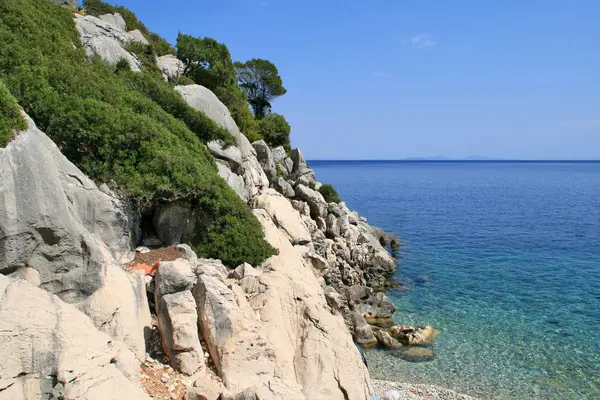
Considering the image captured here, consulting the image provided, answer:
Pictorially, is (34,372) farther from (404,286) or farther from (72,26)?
(404,286)

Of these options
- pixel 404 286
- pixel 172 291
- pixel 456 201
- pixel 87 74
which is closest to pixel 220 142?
pixel 87 74

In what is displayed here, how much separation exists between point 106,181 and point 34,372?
991cm

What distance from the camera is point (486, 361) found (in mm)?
22656

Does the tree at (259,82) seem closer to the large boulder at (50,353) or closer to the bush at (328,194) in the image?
the bush at (328,194)

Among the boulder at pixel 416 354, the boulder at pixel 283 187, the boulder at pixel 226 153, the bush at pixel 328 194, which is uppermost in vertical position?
the boulder at pixel 226 153

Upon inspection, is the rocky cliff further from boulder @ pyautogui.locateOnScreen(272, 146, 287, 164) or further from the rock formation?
boulder @ pyautogui.locateOnScreen(272, 146, 287, 164)

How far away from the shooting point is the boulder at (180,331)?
41.4 ft

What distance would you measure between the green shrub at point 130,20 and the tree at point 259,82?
14559 millimetres

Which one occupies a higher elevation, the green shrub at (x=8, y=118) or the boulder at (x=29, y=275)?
the green shrub at (x=8, y=118)

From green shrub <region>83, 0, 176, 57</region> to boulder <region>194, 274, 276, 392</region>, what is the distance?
29.4m

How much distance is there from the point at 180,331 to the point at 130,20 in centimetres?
3838

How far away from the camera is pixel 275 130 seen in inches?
1769

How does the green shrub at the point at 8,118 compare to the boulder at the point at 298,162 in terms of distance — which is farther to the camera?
the boulder at the point at 298,162

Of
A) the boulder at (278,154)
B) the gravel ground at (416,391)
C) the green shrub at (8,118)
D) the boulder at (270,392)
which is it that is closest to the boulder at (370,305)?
→ the gravel ground at (416,391)
